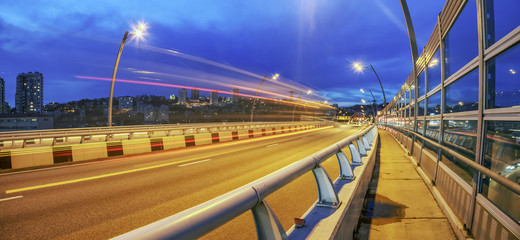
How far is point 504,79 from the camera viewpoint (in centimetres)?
321

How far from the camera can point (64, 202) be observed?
5.67 m

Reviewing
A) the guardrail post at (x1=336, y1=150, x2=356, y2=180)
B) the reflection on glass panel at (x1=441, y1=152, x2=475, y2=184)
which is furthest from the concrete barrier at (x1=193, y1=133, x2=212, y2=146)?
the reflection on glass panel at (x1=441, y1=152, x2=475, y2=184)

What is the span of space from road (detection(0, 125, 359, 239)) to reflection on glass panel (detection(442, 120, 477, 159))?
9.40 feet

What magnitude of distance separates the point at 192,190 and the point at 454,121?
5.70m

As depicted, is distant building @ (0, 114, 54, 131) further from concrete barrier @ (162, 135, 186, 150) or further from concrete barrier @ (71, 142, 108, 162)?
concrete barrier @ (71, 142, 108, 162)

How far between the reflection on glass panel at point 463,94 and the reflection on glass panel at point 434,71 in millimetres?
978

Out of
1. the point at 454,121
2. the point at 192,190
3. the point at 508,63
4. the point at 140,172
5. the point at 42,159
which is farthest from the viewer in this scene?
the point at 42,159

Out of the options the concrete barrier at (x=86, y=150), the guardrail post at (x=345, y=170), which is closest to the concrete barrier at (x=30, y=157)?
the concrete barrier at (x=86, y=150)

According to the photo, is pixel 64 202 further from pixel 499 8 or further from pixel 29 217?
pixel 499 8

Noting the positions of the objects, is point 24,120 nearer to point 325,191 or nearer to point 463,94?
point 325,191

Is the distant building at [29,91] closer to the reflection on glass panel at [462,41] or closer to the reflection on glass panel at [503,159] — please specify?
the reflection on glass panel at [462,41]

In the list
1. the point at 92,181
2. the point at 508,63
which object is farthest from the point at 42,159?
the point at 508,63

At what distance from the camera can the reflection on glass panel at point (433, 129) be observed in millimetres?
7062

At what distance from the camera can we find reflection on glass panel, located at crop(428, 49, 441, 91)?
271 inches
